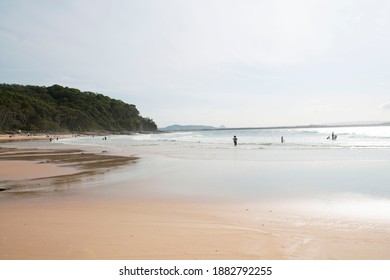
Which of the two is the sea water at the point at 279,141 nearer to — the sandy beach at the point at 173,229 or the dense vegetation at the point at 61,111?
the sandy beach at the point at 173,229

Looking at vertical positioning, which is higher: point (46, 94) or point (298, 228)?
point (46, 94)

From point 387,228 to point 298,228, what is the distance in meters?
1.67

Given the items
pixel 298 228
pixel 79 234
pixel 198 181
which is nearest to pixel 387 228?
pixel 298 228

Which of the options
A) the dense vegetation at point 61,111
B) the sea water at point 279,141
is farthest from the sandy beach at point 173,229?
the dense vegetation at point 61,111

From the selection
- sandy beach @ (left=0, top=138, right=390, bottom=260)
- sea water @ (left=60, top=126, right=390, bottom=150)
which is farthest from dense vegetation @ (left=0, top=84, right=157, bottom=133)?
sandy beach @ (left=0, top=138, right=390, bottom=260)

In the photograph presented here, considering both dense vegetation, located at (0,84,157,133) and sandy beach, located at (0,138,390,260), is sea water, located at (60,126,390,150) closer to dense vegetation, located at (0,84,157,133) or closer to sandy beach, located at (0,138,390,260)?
sandy beach, located at (0,138,390,260)

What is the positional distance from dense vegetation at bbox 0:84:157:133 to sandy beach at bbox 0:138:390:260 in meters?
99.0

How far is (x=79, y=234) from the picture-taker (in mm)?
5680

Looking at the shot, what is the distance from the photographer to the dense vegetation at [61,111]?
4005 inches

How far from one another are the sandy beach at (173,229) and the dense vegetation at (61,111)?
99013mm
